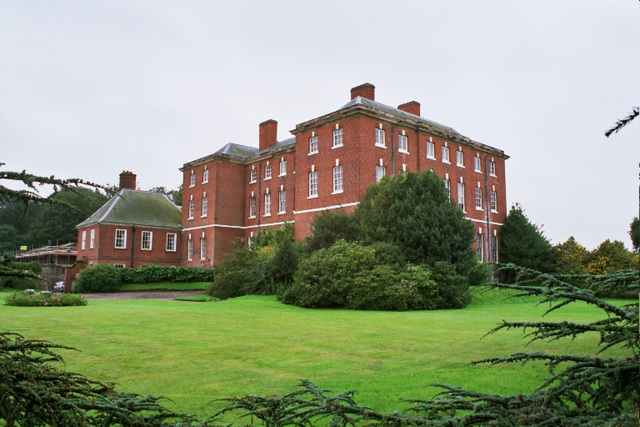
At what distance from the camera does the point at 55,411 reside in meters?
3.01

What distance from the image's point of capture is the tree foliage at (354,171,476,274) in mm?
23422

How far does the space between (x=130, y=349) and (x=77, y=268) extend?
28.5m

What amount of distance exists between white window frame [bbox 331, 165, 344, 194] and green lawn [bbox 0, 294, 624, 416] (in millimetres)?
21063

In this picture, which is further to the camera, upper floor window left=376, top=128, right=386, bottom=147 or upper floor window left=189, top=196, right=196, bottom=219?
upper floor window left=189, top=196, right=196, bottom=219

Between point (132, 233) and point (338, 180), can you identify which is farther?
point (132, 233)

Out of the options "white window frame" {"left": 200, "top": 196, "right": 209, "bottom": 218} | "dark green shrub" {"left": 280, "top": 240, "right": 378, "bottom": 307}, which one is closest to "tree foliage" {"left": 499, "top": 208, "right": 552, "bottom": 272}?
"dark green shrub" {"left": 280, "top": 240, "right": 378, "bottom": 307}

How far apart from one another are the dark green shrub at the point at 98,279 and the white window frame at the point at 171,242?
44.9 feet

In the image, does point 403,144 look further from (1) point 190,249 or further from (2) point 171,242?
(2) point 171,242

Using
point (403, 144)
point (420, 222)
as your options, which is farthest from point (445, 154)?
point (420, 222)

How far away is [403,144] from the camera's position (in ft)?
115

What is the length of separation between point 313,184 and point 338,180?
260cm

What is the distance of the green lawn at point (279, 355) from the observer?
602 cm

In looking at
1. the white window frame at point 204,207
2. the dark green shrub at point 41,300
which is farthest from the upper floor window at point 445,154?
the dark green shrub at point 41,300

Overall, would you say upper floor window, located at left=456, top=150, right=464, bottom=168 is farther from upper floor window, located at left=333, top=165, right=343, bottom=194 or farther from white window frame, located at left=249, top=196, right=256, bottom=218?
white window frame, located at left=249, top=196, right=256, bottom=218
